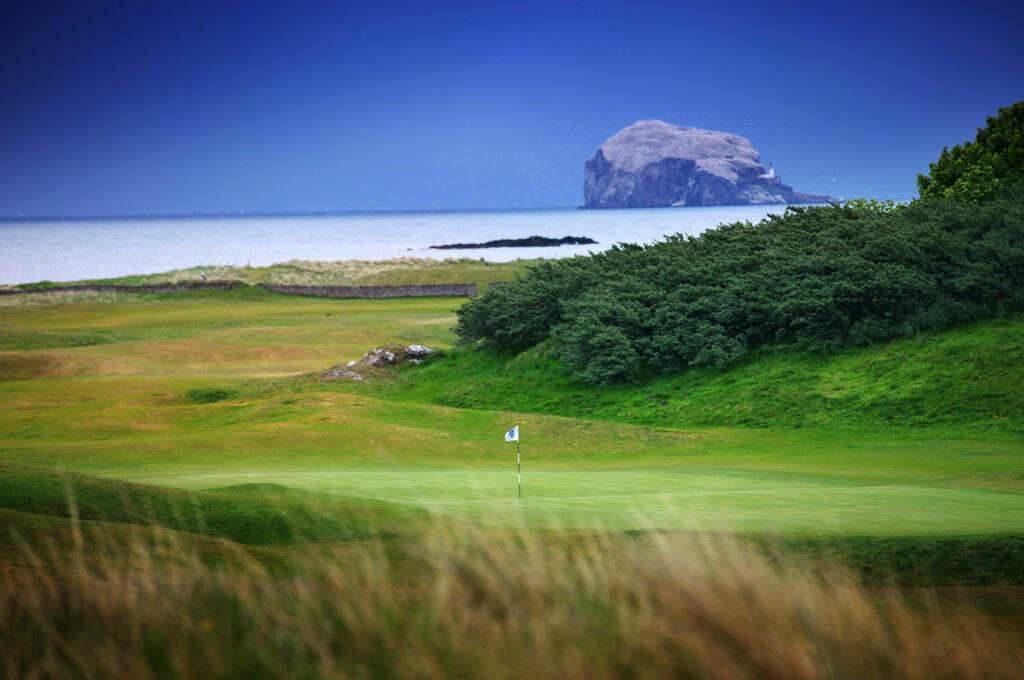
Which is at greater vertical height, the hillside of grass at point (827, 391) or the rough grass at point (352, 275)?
the rough grass at point (352, 275)

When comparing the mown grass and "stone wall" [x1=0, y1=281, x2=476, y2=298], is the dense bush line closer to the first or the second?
the mown grass

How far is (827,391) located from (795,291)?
5464 mm

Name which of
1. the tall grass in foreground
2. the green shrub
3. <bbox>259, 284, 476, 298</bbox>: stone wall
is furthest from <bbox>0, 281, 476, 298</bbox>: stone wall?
the tall grass in foreground

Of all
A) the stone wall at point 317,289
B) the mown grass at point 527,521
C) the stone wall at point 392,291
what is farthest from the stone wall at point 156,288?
the mown grass at point 527,521

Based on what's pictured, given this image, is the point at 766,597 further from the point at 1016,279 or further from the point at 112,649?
the point at 1016,279

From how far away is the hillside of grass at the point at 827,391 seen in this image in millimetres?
28359

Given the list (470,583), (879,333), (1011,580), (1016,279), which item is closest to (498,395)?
(879,333)

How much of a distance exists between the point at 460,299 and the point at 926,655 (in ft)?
282

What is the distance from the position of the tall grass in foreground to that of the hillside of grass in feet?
82.3

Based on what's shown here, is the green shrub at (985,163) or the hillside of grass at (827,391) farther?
the green shrub at (985,163)

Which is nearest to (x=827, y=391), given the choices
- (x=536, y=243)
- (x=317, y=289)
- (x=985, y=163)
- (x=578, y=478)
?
(x=578, y=478)

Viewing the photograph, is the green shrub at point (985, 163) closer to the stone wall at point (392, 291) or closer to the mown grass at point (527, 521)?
the mown grass at point (527, 521)

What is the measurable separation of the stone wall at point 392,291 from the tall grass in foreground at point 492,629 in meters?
87.3

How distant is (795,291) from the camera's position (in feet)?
117
